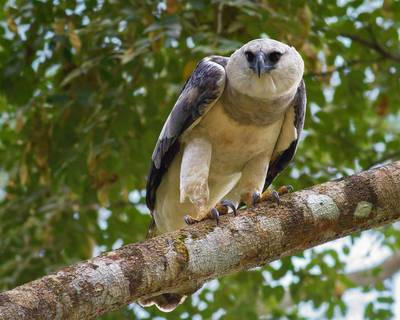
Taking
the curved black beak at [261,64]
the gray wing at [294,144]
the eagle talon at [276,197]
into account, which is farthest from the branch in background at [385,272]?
the eagle talon at [276,197]

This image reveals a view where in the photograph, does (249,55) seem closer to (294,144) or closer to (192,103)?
(192,103)

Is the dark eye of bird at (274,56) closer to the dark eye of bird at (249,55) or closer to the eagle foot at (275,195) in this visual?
the dark eye of bird at (249,55)

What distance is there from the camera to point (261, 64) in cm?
423

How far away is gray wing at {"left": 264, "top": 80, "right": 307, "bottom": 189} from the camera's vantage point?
459cm

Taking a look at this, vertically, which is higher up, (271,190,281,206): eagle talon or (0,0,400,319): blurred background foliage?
(271,190,281,206): eagle talon

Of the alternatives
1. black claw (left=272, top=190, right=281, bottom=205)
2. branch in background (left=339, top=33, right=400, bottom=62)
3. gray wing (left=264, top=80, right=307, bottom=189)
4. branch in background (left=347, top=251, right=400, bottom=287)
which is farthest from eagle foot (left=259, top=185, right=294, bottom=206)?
branch in background (left=347, top=251, right=400, bottom=287)

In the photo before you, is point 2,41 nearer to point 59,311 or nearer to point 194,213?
point 194,213

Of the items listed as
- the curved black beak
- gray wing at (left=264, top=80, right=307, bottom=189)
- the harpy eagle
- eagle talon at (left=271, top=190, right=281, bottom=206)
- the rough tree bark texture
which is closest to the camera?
the rough tree bark texture

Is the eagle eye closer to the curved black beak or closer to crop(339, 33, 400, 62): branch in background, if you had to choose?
the curved black beak

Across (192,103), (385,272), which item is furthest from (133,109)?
(385,272)

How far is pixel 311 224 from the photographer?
A: 3.31 meters

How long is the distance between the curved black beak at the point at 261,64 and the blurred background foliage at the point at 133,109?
0.74 ft

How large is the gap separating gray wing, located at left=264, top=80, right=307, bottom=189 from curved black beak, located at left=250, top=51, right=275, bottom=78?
1.24 ft

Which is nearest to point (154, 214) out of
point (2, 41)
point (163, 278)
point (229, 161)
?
point (229, 161)
